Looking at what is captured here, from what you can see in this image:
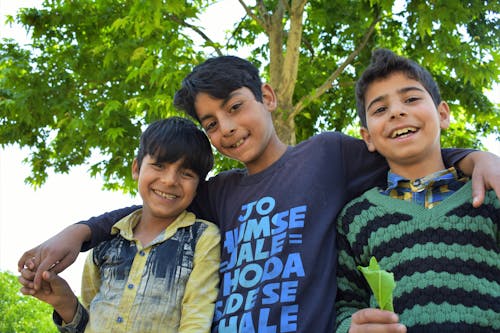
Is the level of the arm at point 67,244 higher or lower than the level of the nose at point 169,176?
lower

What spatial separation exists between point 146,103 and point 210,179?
3146mm

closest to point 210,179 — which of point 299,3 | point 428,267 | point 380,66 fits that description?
point 380,66

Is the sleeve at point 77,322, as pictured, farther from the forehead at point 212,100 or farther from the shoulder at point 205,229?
the forehead at point 212,100

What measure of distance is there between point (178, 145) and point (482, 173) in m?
1.18

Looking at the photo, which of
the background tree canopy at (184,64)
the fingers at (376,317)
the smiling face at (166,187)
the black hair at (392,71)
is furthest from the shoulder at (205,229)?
the background tree canopy at (184,64)

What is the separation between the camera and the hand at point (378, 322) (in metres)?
1.29

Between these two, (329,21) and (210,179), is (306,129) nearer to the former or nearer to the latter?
(329,21)

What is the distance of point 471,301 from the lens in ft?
5.19

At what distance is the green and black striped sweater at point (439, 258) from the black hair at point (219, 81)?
0.79 metres

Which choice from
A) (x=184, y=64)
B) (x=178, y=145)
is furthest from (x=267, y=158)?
(x=184, y=64)

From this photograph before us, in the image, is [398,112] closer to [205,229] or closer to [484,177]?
[484,177]

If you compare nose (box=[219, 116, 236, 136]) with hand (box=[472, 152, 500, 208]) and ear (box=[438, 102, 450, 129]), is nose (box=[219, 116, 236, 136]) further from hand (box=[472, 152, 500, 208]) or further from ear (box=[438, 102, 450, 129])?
hand (box=[472, 152, 500, 208])

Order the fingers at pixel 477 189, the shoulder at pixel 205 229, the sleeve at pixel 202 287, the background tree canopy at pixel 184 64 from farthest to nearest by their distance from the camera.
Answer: the background tree canopy at pixel 184 64 → the shoulder at pixel 205 229 → the sleeve at pixel 202 287 → the fingers at pixel 477 189

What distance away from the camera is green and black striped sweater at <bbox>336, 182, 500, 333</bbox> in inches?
62.4
